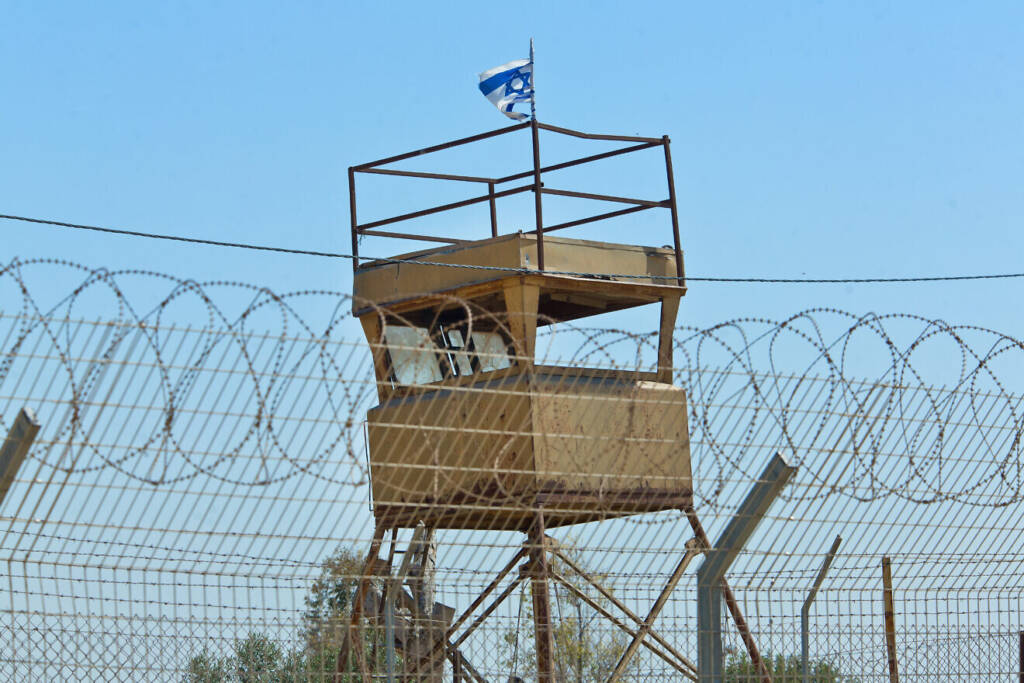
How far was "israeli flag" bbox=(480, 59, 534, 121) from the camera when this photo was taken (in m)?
15.5

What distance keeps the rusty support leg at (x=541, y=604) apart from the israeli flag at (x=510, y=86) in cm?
497

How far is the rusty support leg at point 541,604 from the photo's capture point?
8.57m

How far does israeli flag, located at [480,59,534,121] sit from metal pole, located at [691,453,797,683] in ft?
24.2

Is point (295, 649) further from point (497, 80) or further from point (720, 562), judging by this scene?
point (497, 80)

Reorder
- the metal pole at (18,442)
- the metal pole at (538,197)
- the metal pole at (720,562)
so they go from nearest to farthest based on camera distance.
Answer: the metal pole at (18,442) → the metal pole at (720,562) → the metal pole at (538,197)

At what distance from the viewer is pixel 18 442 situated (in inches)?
269

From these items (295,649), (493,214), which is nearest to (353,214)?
(493,214)

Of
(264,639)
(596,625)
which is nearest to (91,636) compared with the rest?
(264,639)

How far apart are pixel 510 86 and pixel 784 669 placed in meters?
8.13

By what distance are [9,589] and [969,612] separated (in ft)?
19.7

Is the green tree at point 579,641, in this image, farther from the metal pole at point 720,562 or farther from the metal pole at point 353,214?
the metal pole at point 353,214

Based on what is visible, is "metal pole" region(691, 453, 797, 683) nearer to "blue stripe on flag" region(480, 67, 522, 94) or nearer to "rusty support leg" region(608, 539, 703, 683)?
"rusty support leg" region(608, 539, 703, 683)

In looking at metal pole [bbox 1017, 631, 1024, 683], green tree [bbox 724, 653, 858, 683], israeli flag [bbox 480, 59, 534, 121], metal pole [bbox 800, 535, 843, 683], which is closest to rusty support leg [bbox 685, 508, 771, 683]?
green tree [bbox 724, 653, 858, 683]

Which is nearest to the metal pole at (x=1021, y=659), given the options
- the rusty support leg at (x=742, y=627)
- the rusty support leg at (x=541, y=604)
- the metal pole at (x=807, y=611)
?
the metal pole at (x=807, y=611)
